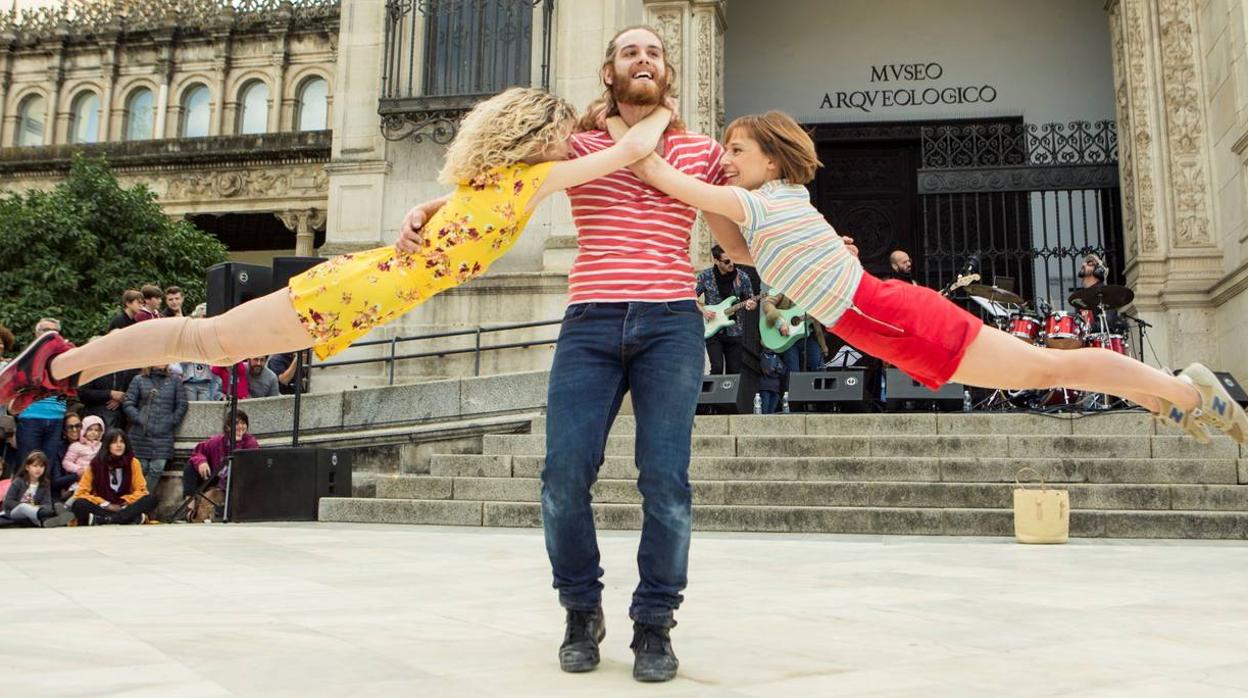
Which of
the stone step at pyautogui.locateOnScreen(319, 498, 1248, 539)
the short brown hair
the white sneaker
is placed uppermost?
the short brown hair

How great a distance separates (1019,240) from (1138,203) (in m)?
1.86

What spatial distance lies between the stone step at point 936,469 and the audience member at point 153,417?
4395 mm

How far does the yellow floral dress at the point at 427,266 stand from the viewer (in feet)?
10.6

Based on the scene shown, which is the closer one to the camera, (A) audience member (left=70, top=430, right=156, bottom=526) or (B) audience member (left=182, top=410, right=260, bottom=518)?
(A) audience member (left=70, top=430, right=156, bottom=526)

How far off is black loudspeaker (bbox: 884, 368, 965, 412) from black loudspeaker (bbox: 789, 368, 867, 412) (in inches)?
12.4

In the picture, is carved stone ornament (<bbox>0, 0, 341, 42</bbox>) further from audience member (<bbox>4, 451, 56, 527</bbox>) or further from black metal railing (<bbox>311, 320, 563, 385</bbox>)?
audience member (<bbox>4, 451, 56, 527</bbox>)

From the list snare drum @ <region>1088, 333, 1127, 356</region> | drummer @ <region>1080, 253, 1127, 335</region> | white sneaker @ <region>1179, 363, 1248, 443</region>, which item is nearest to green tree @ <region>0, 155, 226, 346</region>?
drummer @ <region>1080, 253, 1127, 335</region>

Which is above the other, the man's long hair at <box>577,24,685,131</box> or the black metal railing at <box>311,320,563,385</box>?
the black metal railing at <box>311,320,563,385</box>

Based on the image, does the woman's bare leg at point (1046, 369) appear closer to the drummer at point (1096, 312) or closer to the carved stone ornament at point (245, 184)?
the drummer at point (1096, 312)

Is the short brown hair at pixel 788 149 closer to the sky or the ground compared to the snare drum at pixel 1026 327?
closer to the ground

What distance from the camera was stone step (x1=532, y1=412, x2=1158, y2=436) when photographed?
1014cm

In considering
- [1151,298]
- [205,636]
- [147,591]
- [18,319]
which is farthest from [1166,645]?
[18,319]

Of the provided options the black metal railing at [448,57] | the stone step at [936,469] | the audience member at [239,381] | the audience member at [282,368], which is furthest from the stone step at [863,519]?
the black metal railing at [448,57]

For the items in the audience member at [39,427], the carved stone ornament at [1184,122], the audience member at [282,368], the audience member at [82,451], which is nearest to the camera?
the audience member at [39,427]
